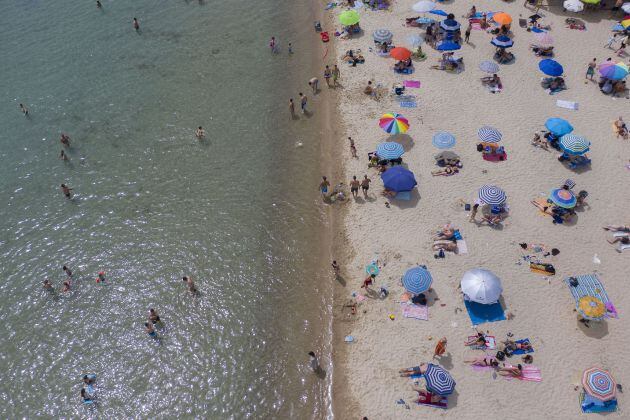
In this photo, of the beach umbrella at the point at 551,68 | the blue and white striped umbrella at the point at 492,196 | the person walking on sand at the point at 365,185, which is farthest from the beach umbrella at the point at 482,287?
the beach umbrella at the point at 551,68

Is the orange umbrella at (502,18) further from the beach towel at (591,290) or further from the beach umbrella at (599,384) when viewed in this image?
the beach umbrella at (599,384)

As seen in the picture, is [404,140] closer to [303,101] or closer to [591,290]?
[303,101]

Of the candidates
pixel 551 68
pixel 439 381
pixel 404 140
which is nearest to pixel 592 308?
pixel 439 381

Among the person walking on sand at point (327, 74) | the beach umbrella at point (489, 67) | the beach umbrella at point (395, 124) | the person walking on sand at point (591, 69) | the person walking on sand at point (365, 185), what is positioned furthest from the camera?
the person walking on sand at point (327, 74)

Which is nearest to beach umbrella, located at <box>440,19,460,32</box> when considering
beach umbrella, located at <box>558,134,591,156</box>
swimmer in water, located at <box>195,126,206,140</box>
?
beach umbrella, located at <box>558,134,591,156</box>

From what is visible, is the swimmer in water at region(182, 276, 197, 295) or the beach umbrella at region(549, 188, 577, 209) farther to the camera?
the beach umbrella at region(549, 188, 577, 209)

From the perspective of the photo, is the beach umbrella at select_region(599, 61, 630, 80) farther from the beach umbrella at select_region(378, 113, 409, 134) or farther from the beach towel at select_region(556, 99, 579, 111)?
the beach umbrella at select_region(378, 113, 409, 134)
